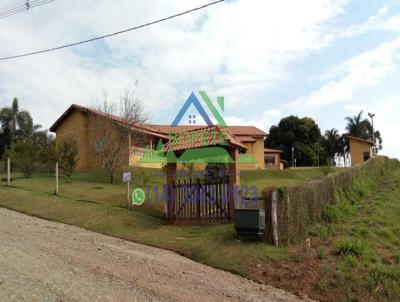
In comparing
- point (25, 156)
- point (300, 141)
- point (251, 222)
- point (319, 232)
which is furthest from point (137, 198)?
point (300, 141)

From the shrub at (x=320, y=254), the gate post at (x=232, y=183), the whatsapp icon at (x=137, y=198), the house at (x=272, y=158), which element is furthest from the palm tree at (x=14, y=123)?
the shrub at (x=320, y=254)

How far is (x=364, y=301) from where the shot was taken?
7.28m

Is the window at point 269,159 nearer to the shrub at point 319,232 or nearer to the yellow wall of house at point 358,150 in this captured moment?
the yellow wall of house at point 358,150

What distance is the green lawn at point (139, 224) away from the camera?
8.78 metres

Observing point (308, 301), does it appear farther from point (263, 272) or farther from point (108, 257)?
point (108, 257)

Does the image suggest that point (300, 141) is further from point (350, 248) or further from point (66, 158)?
point (350, 248)

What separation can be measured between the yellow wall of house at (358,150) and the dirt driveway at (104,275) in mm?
40253

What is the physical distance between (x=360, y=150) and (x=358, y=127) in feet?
96.8

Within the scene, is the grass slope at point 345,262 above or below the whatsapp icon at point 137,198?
below

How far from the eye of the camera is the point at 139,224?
41.4 feet

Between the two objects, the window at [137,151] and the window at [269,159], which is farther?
A: the window at [269,159]

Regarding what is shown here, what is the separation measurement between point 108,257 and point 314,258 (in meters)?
4.19

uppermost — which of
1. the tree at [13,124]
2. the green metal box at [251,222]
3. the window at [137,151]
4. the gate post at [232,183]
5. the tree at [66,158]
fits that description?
the tree at [13,124]

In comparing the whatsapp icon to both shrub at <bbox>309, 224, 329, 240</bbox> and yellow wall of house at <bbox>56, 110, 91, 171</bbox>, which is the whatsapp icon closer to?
shrub at <bbox>309, 224, 329, 240</bbox>
